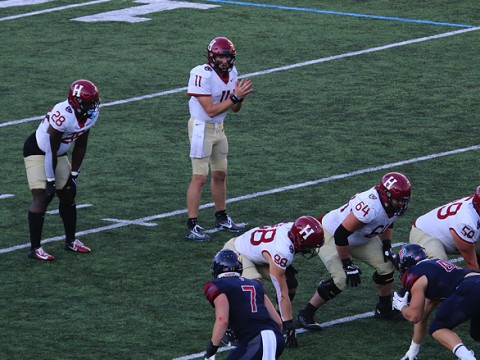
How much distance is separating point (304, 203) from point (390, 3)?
969cm

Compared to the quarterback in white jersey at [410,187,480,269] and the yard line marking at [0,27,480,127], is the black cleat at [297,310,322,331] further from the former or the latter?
the yard line marking at [0,27,480,127]

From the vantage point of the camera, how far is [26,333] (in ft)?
34.2

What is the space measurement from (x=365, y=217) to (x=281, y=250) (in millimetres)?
812

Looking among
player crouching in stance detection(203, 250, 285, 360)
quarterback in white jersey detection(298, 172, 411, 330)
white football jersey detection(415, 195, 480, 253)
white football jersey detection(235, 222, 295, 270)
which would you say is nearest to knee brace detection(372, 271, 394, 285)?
quarterback in white jersey detection(298, 172, 411, 330)

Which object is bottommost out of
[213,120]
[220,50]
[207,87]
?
[213,120]

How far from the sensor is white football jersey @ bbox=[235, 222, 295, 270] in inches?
395

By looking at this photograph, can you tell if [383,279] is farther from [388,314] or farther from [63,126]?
[63,126]

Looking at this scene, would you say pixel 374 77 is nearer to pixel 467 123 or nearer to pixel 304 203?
pixel 467 123

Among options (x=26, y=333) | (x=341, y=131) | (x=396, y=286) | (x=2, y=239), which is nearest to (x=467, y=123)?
(x=341, y=131)

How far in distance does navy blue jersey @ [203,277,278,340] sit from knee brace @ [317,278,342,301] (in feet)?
5.65

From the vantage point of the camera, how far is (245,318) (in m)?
8.77

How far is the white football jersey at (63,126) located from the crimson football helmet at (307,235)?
290 cm

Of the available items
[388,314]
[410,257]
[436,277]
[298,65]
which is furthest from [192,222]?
[298,65]

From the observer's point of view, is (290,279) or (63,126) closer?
(290,279)
